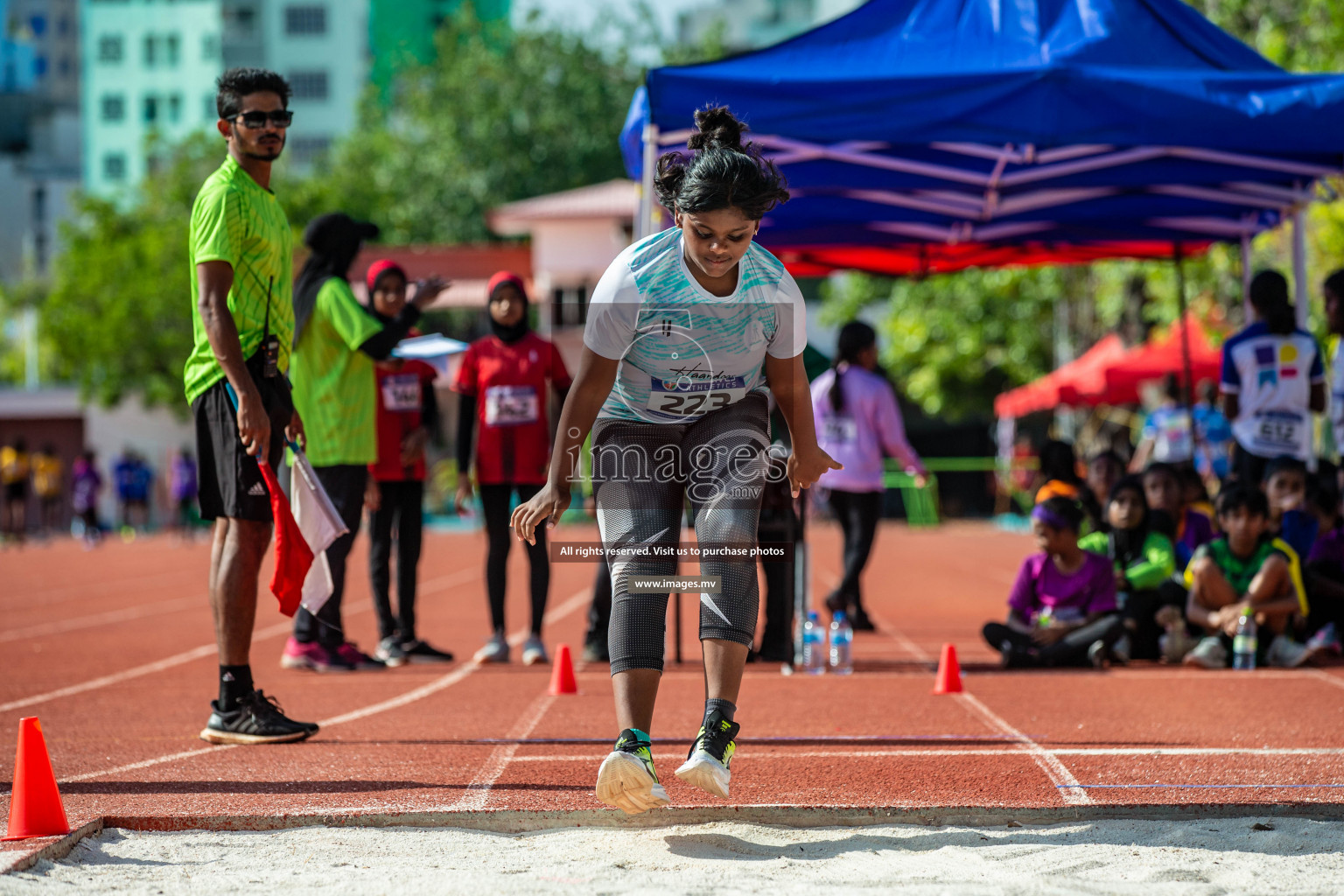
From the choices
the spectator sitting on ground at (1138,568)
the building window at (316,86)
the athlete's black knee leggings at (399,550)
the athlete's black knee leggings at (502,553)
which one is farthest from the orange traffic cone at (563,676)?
the building window at (316,86)

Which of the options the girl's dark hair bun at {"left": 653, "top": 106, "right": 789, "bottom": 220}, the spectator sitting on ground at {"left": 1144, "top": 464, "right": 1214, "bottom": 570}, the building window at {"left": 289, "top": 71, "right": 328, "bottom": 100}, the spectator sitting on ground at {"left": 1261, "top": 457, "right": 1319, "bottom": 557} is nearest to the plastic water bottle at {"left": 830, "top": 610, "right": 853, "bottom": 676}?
the spectator sitting on ground at {"left": 1144, "top": 464, "right": 1214, "bottom": 570}

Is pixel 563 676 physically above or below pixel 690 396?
below

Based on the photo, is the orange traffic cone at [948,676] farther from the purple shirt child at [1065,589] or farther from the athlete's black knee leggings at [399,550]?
the athlete's black knee leggings at [399,550]

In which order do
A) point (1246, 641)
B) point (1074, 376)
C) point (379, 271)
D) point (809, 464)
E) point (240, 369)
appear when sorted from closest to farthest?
1. point (809, 464)
2. point (240, 369)
3. point (1246, 641)
4. point (379, 271)
5. point (1074, 376)

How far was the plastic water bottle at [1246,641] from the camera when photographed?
6.98 meters

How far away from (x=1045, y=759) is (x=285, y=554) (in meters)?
2.55

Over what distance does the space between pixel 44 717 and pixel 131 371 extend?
39.7 m

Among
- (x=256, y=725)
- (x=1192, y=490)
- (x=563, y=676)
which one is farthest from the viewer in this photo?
(x=1192, y=490)

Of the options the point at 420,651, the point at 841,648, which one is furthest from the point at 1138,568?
the point at 420,651

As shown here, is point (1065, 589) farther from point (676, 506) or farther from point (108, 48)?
point (108, 48)

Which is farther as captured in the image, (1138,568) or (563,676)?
(1138,568)

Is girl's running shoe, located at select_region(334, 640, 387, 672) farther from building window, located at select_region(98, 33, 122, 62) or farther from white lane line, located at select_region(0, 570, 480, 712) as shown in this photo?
building window, located at select_region(98, 33, 122, 62)

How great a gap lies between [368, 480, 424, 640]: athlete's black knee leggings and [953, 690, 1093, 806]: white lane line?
2985 mm

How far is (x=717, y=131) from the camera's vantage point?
13.0 feet
